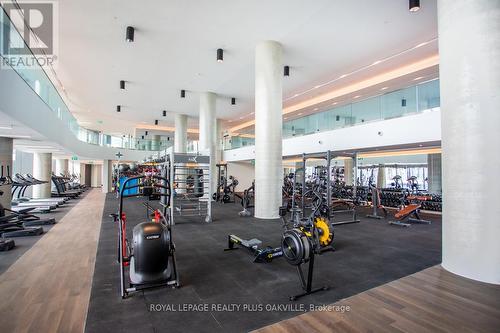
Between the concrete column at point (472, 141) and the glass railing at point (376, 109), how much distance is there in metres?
4.28

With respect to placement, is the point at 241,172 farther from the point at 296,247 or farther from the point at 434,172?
the point at 296,247

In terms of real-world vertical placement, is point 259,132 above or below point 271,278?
above

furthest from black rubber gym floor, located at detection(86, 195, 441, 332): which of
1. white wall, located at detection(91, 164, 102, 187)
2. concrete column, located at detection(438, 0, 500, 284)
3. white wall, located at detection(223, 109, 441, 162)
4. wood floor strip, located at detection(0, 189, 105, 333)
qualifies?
white wall, located at detection(91, 164, 102, 187)

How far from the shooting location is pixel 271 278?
3.13 metres

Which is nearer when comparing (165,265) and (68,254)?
(165,265)

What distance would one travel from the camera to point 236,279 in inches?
122

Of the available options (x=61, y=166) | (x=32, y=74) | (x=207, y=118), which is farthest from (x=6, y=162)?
(x=61, y=166)

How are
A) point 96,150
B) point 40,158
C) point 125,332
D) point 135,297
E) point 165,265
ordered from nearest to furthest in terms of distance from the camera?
point 125,332 → point 135,297 → point 165,265 → point 40,158 → point 96,150

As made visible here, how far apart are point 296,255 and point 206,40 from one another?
6.41 metres

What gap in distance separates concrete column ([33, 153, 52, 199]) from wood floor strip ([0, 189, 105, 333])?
8686 mm

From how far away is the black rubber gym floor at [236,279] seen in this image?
7.36ft

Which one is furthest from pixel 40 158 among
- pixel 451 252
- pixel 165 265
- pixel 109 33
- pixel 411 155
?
pixel 411 155

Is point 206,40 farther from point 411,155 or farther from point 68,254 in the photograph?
point 411,155

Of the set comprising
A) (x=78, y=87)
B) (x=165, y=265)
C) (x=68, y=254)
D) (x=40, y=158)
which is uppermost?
(x=78, y=87)
